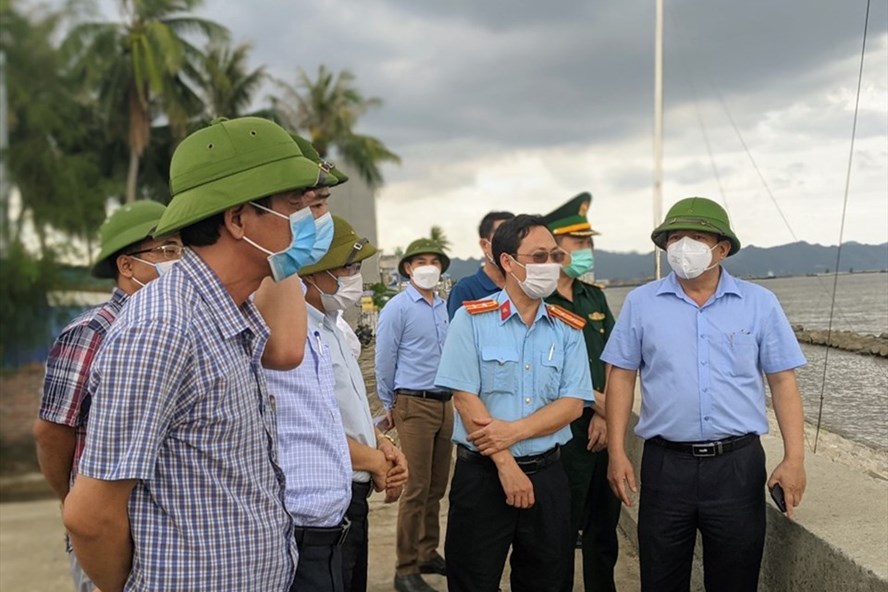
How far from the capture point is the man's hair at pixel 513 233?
2878 millimetres

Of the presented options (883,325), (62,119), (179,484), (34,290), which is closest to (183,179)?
(179,484)

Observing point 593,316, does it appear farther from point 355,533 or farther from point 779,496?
point 355,533

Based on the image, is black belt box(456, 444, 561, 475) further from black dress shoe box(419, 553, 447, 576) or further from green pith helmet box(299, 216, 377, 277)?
black dress shoe box(419, 553, 447, 576)

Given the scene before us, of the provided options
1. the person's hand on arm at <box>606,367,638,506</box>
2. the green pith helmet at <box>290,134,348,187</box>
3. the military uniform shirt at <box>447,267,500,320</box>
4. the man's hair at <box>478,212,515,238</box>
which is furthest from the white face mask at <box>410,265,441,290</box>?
the green pith helmet at <box>290,134,348,187</box>

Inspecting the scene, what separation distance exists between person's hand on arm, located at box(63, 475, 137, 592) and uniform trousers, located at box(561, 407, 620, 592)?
94.5 inches

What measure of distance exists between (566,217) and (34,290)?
7.46m

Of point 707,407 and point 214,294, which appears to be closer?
point 214,294

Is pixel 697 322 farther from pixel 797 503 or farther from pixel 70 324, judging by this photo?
pixel 70 324

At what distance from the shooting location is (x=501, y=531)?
2682 millimetres

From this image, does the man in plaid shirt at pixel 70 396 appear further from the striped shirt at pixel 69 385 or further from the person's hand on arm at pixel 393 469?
the person's hand on arm at pixel 393 469

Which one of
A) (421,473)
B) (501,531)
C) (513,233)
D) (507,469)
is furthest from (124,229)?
(421,473)

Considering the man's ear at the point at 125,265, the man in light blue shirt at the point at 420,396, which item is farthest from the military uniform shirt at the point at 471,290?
Answer: the man's ear at the point at 125,265

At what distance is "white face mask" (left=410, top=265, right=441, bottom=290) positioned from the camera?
463cm

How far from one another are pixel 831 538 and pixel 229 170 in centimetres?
226
